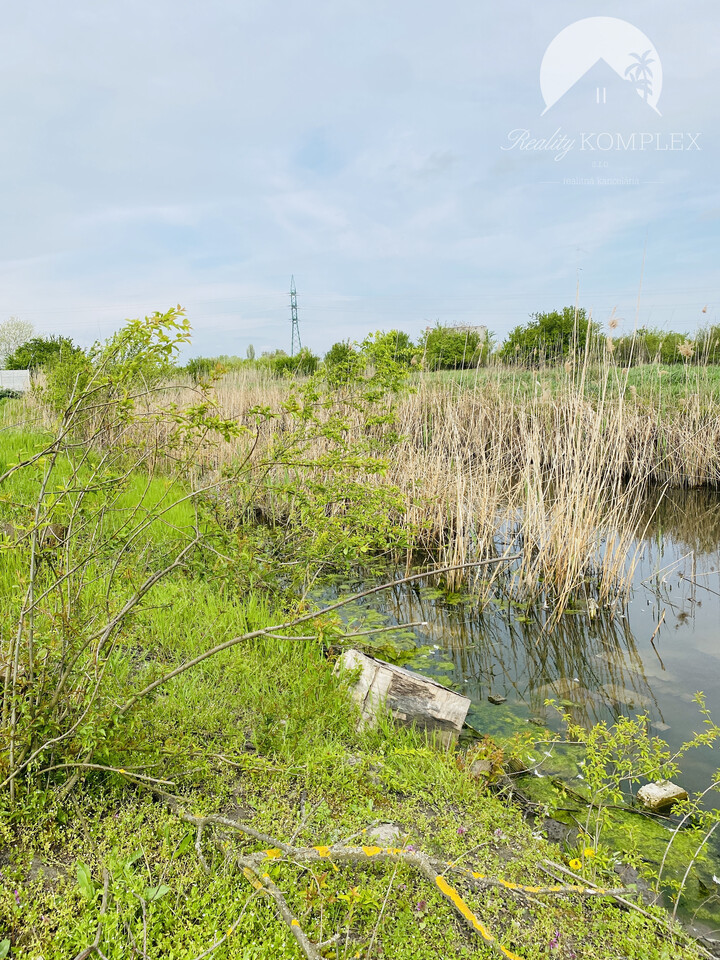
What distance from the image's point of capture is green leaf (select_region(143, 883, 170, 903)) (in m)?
1.54

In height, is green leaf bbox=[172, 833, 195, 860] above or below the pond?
above

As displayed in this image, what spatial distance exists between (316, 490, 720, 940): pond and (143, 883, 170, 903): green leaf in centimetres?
183

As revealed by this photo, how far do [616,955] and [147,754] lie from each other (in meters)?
1.60

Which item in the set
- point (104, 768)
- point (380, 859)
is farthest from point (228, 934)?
point (104, 768)

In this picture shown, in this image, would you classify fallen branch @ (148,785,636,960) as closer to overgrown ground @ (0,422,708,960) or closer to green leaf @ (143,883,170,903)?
overgrown ground @ (0,422,708,960)

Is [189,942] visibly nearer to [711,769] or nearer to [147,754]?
[147,754]

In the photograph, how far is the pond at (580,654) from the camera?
3203mm

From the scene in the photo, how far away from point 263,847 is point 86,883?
50 cm

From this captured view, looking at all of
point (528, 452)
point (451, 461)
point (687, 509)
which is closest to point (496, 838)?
point (528, 452)

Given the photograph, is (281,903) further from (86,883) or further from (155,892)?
(86,883)

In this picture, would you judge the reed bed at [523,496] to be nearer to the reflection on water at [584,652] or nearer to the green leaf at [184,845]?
the reflection on water at [584,652]

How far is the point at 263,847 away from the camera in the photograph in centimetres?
178

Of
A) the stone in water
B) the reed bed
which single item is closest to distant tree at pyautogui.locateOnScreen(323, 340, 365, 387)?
the reed bed

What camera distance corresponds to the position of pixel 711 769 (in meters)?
2.76
